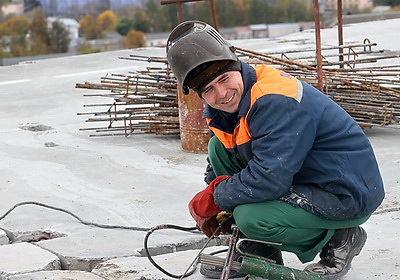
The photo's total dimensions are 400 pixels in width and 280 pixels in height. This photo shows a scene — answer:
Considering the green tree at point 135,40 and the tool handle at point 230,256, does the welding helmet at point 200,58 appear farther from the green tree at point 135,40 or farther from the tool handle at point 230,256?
the green tree at point 135,40

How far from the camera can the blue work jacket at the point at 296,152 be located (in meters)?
3.15

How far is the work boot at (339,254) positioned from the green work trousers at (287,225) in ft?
0.19

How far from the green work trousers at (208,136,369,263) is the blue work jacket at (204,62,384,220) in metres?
0.04

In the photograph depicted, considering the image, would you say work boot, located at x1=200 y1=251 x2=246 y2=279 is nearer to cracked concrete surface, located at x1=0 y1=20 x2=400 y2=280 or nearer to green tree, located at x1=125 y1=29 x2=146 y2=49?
cracked concrete surface, located at x1=0 y1=20 x2=400 y2=280

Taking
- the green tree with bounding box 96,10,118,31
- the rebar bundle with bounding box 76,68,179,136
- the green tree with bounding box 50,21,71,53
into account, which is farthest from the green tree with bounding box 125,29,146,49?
the rebar bundle with bounding box 76,68,179,136

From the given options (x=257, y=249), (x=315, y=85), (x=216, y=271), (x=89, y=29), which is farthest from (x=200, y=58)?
(x=89, y=29)

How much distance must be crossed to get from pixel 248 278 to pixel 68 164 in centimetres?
308

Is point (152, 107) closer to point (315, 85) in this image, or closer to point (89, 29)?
point (315, 85)

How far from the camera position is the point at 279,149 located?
3131 millimetres

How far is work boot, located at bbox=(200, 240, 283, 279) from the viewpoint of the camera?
141 inches

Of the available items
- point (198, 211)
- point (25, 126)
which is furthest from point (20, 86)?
point (198, 211)

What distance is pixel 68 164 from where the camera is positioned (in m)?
6.33

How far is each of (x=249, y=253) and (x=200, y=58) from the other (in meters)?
0.95

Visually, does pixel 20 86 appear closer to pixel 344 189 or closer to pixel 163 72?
pixel 163 72
